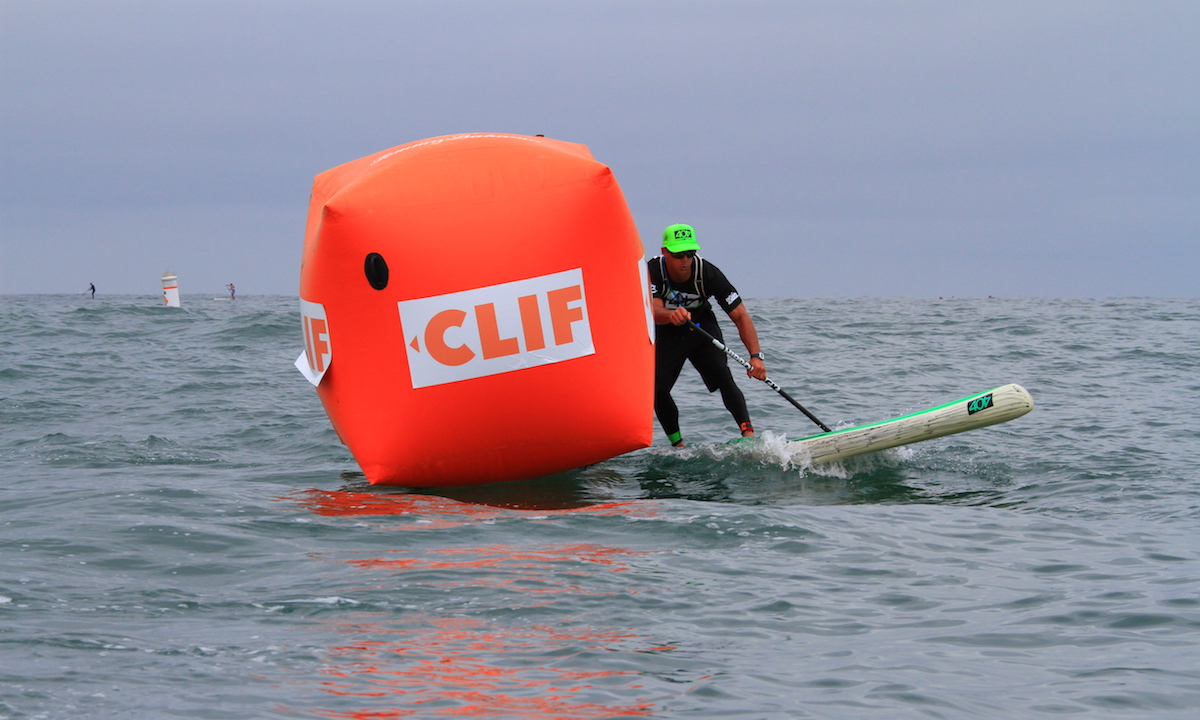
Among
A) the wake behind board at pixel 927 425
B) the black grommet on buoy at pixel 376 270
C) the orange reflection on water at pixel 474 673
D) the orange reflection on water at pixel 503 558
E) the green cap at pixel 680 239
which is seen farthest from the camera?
the green cap at pixel 680 239

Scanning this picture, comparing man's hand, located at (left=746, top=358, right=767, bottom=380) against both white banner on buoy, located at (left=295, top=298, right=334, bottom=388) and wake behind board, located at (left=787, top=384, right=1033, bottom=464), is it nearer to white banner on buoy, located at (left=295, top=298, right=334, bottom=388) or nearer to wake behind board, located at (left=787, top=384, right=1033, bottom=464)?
wake behind board, located at (left=787, top=384, right=1033, bottom=464)

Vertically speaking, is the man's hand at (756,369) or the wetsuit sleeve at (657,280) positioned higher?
the wetsuit sleeve at (657,280)

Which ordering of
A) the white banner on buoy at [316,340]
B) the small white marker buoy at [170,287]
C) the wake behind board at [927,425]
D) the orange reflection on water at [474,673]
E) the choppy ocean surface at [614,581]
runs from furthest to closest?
the small white marker buoy at [170,287] < the wake behind board at [927,425] < the white banner on buoy at [316,340] < the choppy ocean surface at [614,581] < the orange reflection on water at [474,673]

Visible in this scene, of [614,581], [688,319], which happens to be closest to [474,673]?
[614,581]

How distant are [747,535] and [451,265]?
2.36 metres

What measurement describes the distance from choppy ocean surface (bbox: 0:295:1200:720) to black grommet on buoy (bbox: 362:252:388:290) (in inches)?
54.3

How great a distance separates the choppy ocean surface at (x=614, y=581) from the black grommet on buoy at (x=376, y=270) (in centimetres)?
138

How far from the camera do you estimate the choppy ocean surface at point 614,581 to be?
3.40 metres

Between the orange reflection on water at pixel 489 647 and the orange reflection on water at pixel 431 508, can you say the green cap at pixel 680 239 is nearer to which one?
the orange reflection on water at pixel 431 508

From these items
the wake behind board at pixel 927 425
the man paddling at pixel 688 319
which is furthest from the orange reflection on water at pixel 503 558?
the man paddling at pixel 688 319

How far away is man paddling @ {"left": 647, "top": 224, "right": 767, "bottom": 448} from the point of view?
823cm

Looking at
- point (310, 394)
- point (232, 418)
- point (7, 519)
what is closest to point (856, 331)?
point (310, 394)

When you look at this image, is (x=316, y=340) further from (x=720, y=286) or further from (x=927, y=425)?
(x=927, y=425)

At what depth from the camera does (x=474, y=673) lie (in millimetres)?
3500
